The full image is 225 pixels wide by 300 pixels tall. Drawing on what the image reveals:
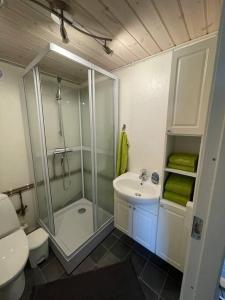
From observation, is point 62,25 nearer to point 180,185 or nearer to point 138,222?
point 180,185

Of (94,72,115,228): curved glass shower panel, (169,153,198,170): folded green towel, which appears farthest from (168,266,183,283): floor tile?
(169,153,198,170): folded green towel

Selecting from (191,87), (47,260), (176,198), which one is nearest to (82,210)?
(47,260)

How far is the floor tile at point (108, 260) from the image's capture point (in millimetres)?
1584

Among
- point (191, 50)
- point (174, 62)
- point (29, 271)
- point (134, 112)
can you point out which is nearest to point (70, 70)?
point (134, 112)

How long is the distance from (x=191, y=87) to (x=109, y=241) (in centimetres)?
203

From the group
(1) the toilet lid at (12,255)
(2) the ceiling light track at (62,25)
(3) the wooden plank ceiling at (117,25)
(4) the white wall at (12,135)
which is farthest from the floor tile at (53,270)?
(3) the wooden plank ceiling at (117,25)

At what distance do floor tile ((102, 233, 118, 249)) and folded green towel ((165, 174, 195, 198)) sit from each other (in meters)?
1.13

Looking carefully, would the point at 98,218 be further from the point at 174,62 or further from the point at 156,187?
the point at 174,62

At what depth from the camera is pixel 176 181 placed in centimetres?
133

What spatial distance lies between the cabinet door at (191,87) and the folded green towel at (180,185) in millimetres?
471

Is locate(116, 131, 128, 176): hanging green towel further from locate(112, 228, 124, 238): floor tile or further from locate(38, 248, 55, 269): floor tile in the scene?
locate(38, 248, 55, 269): floor tile

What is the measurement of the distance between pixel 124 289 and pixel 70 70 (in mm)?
2523

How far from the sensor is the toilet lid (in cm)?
110

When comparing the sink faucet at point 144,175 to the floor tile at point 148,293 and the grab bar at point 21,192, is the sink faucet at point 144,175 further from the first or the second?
the grab bar at point 21,192
